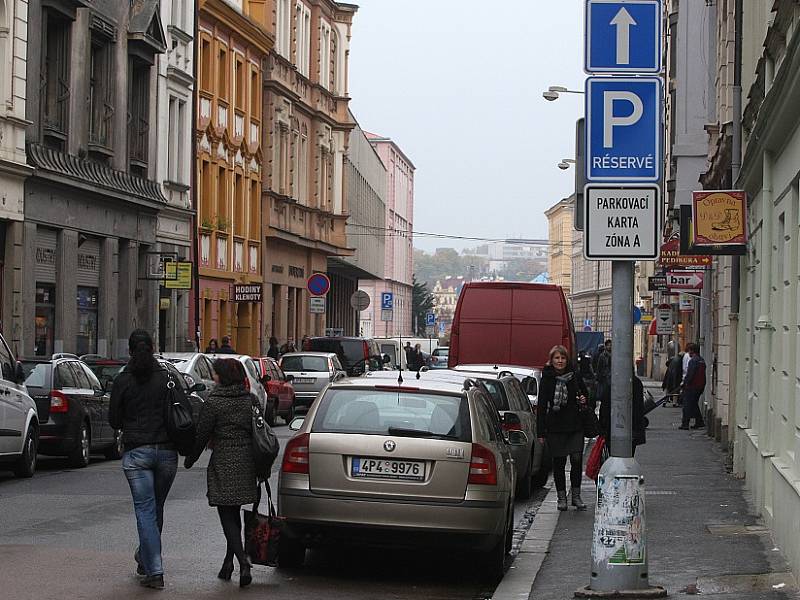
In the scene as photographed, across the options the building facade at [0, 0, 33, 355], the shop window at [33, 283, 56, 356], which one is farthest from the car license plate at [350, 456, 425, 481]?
the shop window at [33, 283, 56, 356]

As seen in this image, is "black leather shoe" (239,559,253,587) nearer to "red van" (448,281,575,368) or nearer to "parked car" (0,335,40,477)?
"parked car" (0,335,40,477)

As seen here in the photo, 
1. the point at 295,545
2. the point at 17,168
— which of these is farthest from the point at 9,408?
the point at 17,168

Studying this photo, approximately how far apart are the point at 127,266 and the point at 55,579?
97.2 ft

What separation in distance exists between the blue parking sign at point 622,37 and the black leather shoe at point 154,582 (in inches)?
179

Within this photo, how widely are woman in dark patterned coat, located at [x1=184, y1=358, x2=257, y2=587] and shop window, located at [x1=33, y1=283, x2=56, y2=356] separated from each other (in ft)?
75.7

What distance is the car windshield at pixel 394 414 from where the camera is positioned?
1182 cm

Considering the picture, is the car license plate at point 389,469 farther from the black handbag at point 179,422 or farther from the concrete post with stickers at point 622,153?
the concrete post with stickers at point 622,153

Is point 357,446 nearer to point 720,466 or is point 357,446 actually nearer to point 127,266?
point 720,466

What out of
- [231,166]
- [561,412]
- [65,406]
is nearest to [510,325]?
[65,406]

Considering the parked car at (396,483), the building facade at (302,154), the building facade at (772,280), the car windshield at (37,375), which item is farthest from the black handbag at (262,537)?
the building facade at (302,154)

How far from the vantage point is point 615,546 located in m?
10.1

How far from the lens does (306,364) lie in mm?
39188

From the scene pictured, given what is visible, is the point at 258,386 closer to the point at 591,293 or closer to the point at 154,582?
the point at 154,582

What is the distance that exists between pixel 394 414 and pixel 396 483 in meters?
0.66
